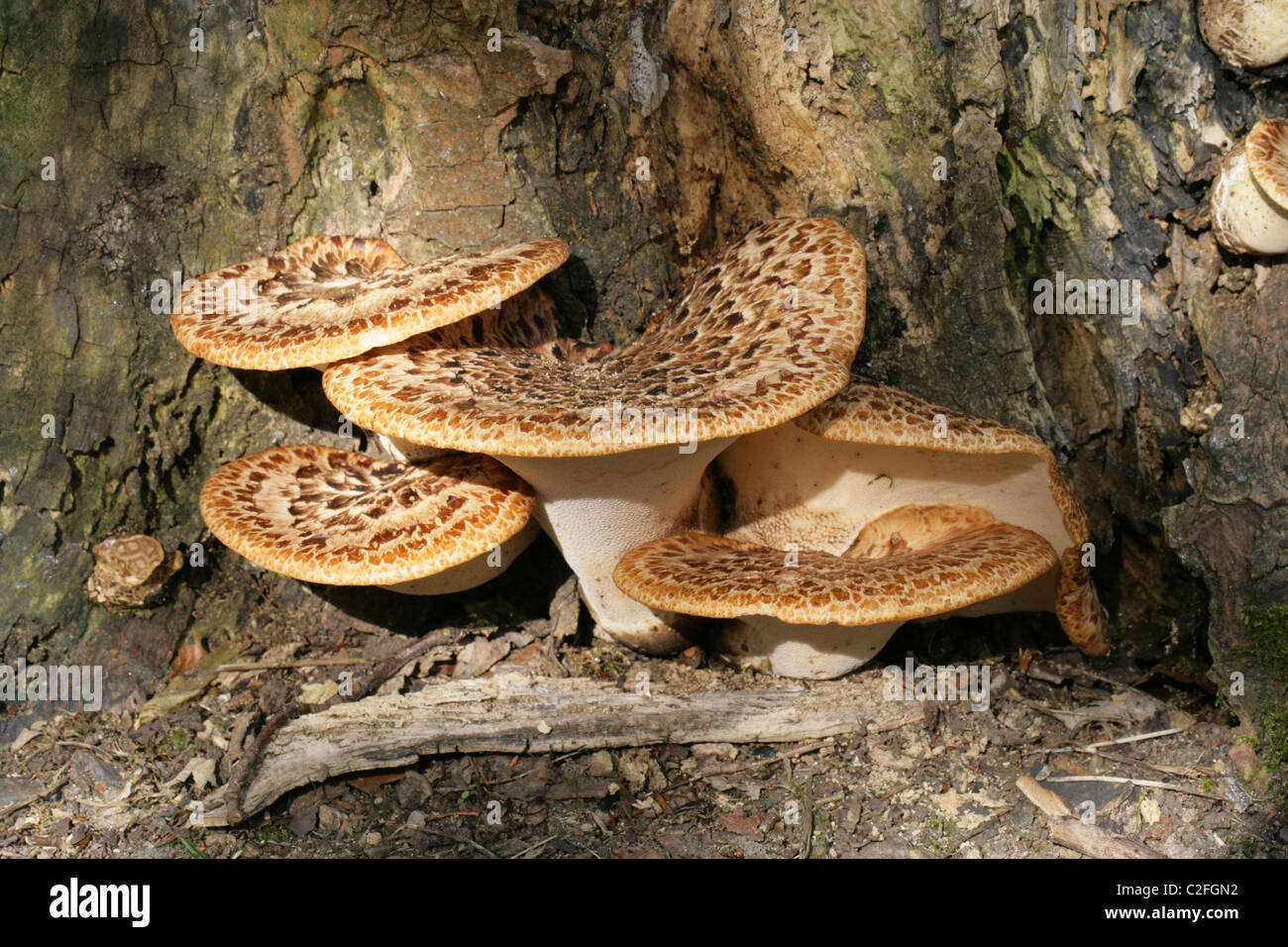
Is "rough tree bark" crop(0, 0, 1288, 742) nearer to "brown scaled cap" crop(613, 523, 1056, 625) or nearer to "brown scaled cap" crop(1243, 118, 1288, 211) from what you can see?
"brown scaled cap" crop(1243, 118, 1288, 211)

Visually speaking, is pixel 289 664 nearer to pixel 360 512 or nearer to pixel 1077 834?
pixel 360 512

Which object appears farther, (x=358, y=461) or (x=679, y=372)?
(x=358, y=461)

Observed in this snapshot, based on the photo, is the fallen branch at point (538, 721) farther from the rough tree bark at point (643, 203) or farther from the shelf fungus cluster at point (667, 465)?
the rough tree bark at point (643, 203)

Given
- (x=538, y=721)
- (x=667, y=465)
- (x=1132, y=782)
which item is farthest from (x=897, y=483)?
(x=538, y=721)

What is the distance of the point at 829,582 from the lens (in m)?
3.70

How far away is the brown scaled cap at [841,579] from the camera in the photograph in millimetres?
3570

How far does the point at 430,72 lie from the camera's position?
430cm

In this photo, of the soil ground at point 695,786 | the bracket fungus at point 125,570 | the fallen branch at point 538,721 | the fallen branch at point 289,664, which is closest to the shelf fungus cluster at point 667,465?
the fallen branch at point 538,721

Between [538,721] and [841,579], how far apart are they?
4.78ft

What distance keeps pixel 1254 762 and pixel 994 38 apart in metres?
3.15

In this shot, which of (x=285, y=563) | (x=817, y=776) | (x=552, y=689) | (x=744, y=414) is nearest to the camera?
(x=744, y=414)

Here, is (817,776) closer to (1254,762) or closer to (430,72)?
(1254,762)

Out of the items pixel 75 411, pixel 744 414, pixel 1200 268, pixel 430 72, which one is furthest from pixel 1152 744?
pixel 75 411

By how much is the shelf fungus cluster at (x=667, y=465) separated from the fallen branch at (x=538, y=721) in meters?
0.22
